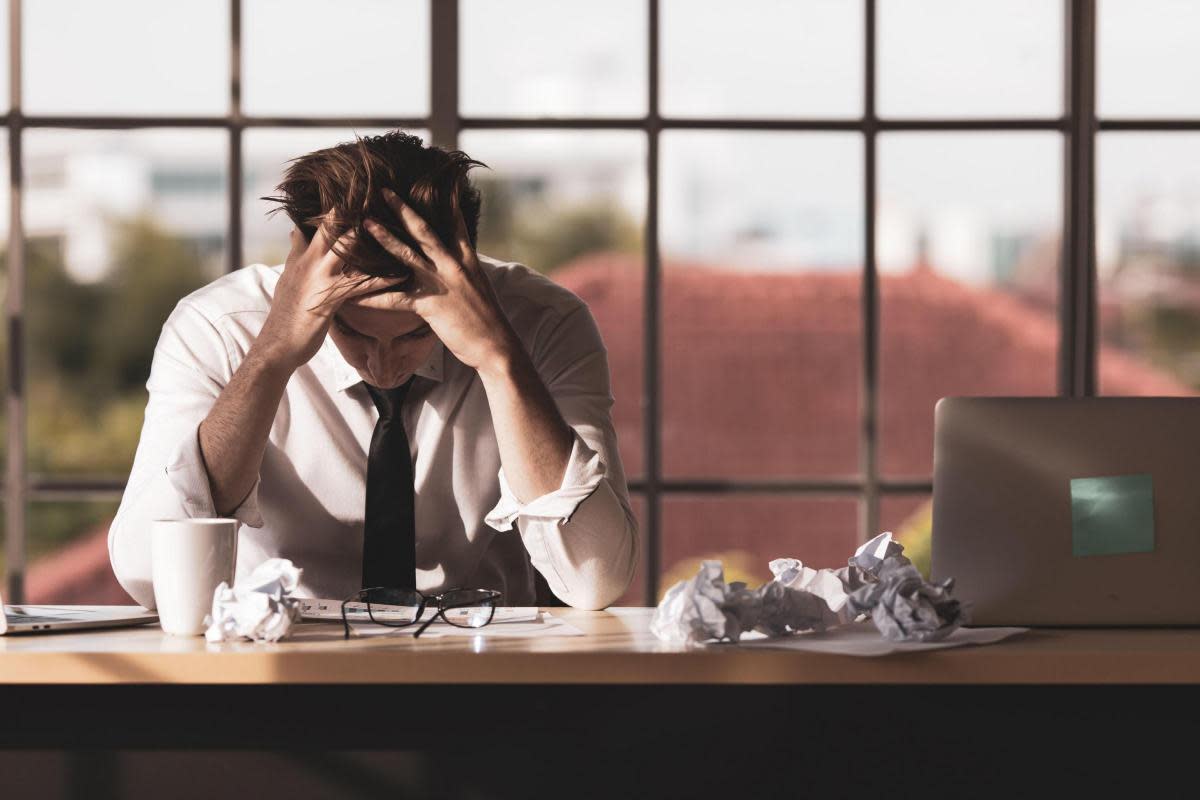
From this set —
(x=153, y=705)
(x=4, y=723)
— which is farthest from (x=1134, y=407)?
(x=4, y=723)

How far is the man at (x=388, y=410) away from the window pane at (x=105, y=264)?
964 mm

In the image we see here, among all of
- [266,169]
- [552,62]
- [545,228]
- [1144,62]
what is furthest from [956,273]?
[266,169]

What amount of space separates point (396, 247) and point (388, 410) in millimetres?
318

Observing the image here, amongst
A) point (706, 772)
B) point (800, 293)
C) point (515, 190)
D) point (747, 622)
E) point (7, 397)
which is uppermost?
point (515, 190)

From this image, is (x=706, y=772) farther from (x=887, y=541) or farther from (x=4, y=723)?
(x=4, y=723)

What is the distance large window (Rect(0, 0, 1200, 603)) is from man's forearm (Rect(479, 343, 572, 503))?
3.71 feet

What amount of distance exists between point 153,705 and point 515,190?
1939 millimetres

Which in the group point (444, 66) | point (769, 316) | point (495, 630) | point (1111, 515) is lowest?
point (495, 630)

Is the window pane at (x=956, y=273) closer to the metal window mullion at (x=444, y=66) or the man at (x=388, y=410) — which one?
the metal window mullion at (x=444, y=66)

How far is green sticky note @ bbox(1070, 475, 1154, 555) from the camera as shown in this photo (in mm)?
1362

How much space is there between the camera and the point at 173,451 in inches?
67.3

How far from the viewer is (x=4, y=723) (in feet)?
4.02

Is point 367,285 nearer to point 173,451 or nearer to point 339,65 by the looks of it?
point 173,451

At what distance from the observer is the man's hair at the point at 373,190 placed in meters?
1.66
